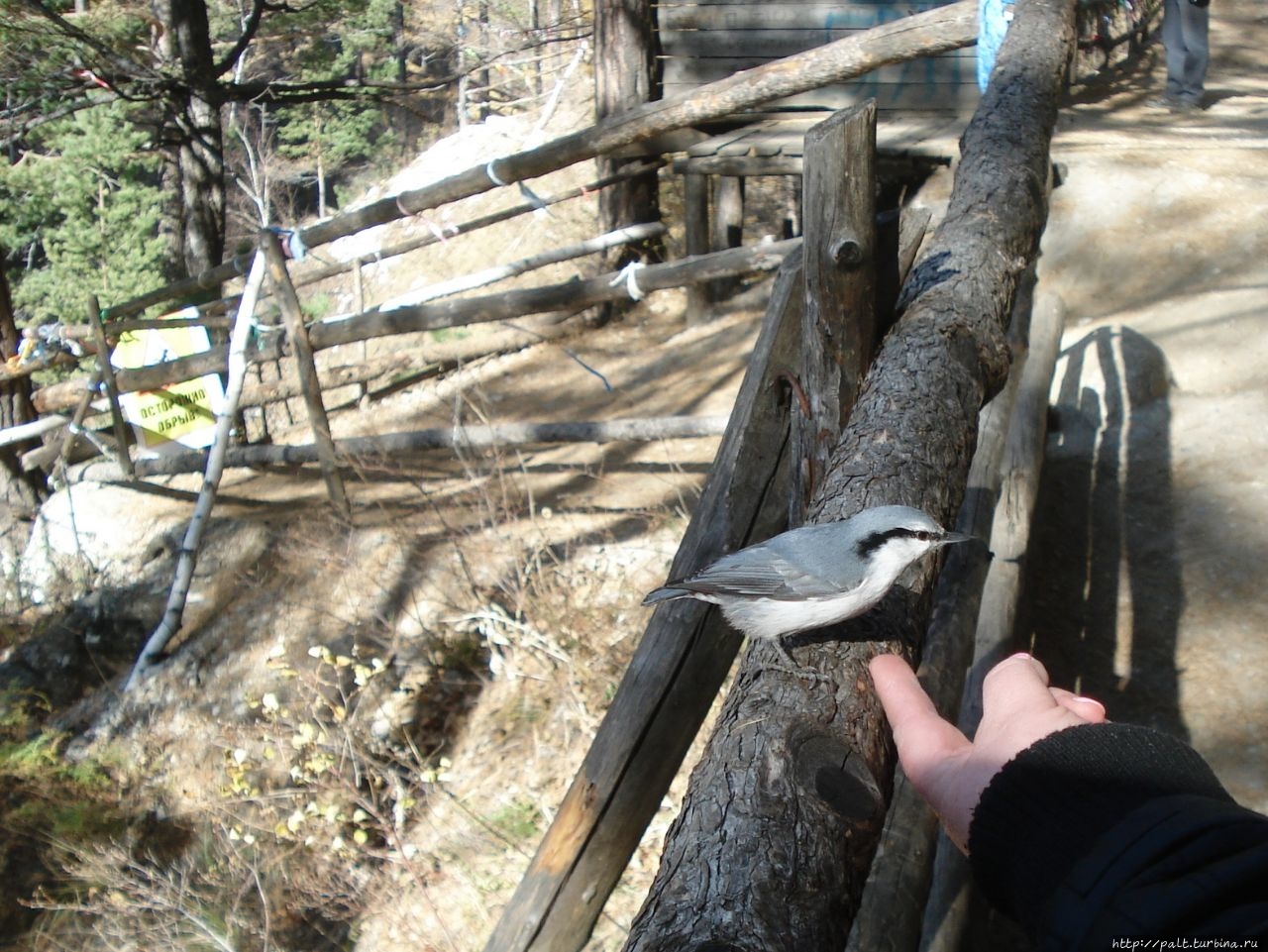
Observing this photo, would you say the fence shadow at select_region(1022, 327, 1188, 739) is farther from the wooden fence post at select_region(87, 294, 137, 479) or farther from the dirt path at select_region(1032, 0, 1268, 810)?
the wooden fence post at select_region(87, 294, 137, 479)

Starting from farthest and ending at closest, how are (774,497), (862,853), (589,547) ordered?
(589,547), (774,497), (862,853)

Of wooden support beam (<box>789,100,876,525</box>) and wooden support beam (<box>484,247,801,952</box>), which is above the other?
wooden support beam (<box>789,100,876,525</box>)

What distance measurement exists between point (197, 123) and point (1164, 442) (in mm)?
9824

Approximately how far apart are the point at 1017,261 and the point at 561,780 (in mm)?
3183

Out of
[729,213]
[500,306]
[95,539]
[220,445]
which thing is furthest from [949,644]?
[729,213]

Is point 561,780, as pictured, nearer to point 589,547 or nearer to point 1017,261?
point 589,547

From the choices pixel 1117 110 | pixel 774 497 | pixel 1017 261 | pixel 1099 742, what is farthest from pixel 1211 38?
pixel 1099 742

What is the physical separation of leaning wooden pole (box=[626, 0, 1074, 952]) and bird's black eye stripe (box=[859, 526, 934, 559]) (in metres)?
0.16

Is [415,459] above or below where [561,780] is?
above

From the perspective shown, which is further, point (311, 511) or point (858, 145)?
point (311, 511)

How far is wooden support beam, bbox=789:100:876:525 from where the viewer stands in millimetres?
2453

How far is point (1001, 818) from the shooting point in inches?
48.9

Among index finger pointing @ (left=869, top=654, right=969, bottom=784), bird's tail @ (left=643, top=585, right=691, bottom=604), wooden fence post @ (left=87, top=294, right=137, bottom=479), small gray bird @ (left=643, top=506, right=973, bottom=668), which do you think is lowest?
wooden fence post @ (left=87, top=294, right=137, bottom=479)

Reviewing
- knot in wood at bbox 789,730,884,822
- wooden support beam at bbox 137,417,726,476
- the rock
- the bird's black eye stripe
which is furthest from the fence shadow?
the rock
